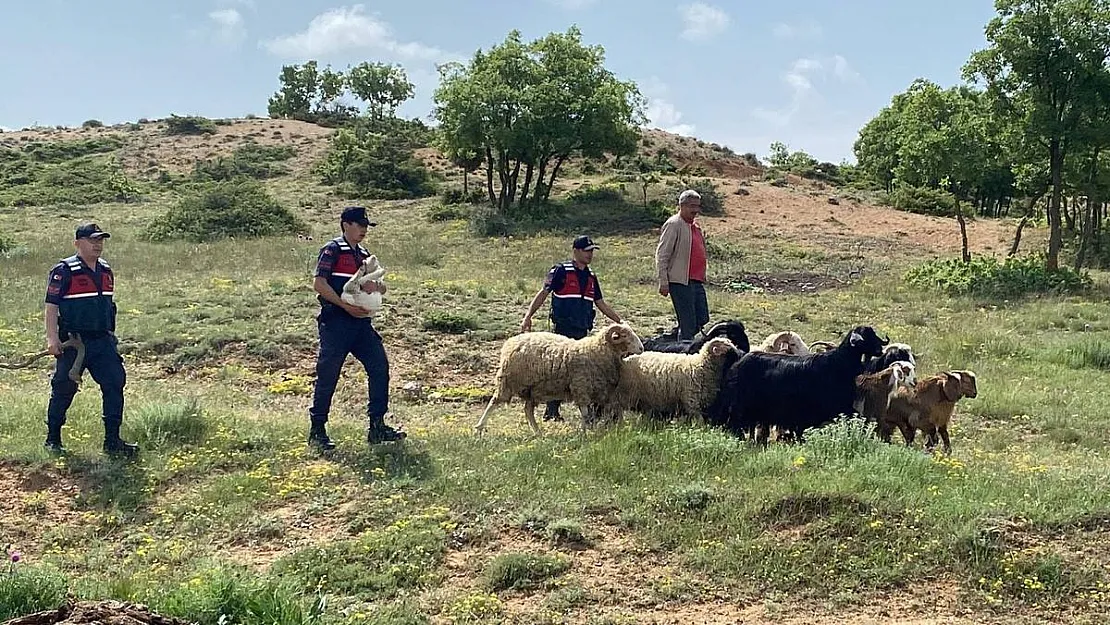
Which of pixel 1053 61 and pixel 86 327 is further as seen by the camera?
pixel 1053 61

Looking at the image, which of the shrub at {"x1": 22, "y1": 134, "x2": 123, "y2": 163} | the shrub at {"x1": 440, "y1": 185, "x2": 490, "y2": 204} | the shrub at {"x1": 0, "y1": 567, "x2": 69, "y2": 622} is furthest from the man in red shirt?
the shrub at {"x1": 22, "y1": 134, "x2": 123, "y2": 163}

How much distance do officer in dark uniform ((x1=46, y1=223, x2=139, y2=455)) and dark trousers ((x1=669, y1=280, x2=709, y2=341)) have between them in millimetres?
5130

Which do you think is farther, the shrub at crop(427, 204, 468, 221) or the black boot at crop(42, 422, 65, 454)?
the shrub at crop(427, 204, 468, 221)

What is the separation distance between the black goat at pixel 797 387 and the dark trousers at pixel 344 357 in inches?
117

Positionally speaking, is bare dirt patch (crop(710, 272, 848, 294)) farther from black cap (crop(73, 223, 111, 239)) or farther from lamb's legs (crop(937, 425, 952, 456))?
black cap (crop(73, 223, 111, 239))

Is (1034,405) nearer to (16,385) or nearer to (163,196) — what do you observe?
(16,385)

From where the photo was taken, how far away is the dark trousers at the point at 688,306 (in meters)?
9.53

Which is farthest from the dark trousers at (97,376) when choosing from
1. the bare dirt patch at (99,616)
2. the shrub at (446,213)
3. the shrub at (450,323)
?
the shrub at (446,213)

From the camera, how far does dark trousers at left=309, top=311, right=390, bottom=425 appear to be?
25.8 feet

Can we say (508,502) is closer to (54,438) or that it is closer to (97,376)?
(97,376)

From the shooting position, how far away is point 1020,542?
530cm

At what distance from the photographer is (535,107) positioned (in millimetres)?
34812

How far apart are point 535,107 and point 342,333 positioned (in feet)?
92.0

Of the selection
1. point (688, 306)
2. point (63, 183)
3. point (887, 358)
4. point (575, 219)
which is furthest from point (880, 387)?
point (63, 183)
